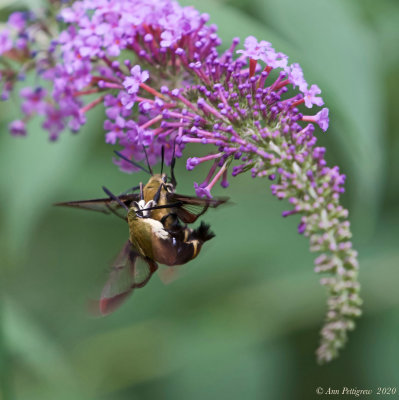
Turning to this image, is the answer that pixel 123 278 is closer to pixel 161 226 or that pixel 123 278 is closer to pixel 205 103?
pixel 161 226

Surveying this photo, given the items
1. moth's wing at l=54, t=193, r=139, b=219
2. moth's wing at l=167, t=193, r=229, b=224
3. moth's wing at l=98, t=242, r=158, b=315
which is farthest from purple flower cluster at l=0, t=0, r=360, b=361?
moth's wing at l=98, t=242, r=158, b=315

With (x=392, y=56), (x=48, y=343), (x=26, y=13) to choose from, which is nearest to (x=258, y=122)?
(x=26, y=13)

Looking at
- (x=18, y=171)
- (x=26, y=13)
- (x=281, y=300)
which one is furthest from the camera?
(x=281, y=300)

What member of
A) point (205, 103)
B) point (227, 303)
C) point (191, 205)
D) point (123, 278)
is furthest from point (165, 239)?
point (227, 303)

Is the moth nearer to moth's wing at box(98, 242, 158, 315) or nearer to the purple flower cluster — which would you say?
moth's wing at box(98, 242, 158, 315)

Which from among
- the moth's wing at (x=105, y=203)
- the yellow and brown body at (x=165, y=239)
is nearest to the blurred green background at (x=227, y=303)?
the moth's wing at (x=105, y=203)

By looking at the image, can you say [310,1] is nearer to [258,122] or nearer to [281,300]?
[258,122]
